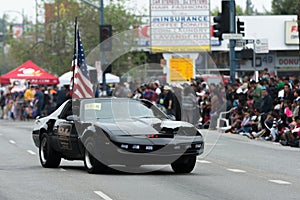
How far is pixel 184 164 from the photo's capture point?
613 inches

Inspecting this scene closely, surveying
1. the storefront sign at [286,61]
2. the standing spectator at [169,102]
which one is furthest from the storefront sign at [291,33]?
the standing spectator at [169,102]

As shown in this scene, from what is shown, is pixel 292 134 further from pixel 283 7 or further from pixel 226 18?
pixel 283 7

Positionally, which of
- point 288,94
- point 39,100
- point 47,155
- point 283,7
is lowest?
point 39,100

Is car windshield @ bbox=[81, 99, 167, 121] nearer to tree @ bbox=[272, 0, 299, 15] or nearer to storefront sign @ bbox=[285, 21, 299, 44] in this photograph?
storefront sign @ bbox=[285, 21, 299, 44]

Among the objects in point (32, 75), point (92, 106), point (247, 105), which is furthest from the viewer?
point (32, 75)

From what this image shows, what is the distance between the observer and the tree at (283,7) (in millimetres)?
74875

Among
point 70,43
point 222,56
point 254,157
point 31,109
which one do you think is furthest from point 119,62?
point 254,157

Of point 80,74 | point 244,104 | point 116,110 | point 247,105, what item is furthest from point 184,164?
point 244,104

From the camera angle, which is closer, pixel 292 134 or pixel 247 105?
pixel 292 134

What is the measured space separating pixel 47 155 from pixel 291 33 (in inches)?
1700

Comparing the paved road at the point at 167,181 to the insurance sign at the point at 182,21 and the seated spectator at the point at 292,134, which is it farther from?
the insurance sign at the point at 182,21

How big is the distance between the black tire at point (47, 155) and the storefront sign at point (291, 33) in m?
42.3

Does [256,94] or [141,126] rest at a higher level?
[141,126]

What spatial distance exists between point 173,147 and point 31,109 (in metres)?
32.7
